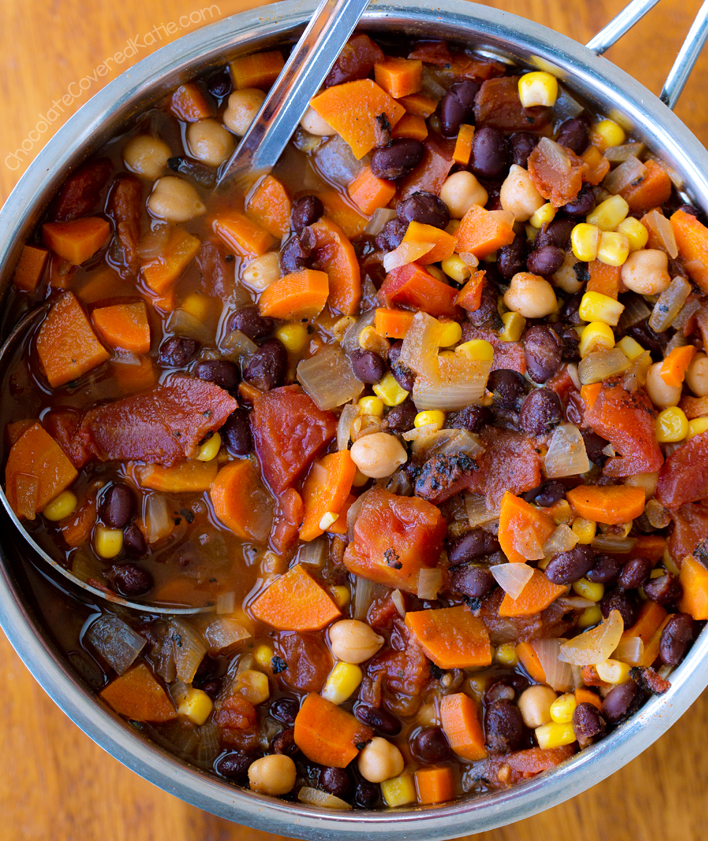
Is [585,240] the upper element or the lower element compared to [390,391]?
upper

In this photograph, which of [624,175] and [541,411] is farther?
[624,175]

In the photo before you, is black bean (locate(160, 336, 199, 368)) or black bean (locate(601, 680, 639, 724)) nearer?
black bean (locate(601, 680, 639, 724))

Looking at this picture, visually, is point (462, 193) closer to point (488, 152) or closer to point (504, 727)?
Result: point (488, 152)

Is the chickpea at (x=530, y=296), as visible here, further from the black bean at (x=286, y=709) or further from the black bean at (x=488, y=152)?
the black bean at (x=286, y=709)

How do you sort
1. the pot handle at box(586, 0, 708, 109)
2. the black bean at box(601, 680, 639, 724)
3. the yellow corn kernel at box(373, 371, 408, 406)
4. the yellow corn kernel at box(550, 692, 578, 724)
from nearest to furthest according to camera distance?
the pot handle at box(586, 0, 708, 109)
the black bean at box(601, 680, 639, 724)
the yellow corn kernel at box(550, 692, 578, 724)
the yellow corn kernel at box(373, 371, 408, 406)

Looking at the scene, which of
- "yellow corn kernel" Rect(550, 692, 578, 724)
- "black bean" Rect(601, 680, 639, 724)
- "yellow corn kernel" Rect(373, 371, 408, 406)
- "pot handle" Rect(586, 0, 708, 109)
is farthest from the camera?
"yellow corn kernel" Rect(373, 371, 408, 406)

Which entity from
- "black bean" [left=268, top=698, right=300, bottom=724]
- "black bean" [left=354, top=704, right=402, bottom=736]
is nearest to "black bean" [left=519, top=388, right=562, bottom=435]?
Result: "black bean" [left=354, top=704, right=402, bottom=736]

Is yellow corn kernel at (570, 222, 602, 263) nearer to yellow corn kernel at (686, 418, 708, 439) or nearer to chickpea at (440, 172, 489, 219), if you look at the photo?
chickpea at (440, 172, 489, 219)

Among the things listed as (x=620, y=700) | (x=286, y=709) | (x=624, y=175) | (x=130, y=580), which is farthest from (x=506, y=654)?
(x=624, y=175)
